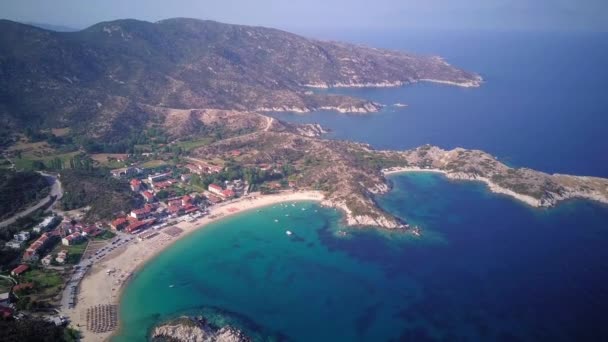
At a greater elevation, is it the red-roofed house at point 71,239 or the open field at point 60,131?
the open field at point 60,131

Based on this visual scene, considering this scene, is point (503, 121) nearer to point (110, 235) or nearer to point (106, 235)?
→ point (110, 235)

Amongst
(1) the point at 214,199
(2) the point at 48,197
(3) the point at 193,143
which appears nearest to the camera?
(2) the point at 48,197

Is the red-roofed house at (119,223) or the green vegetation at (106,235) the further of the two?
the red-roofed house at (119,223)

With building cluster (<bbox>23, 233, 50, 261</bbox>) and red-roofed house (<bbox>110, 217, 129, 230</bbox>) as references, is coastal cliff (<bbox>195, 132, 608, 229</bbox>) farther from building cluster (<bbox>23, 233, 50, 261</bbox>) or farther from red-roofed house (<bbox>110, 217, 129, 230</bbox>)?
building cluster (<bbox>23, 233, 50, 261</bbox>)

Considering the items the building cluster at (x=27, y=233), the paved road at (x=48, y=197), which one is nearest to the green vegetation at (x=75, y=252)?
the building cluster at (x=27, y=233)

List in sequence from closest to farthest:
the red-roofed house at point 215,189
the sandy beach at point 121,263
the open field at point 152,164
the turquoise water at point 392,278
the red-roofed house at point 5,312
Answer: the red-roofed house at point 5,312 < the turquoise water at point 392,278 < the sandy beach at point 121,263 < the red-roofed house at point 215,189 < the open field at point 152,164

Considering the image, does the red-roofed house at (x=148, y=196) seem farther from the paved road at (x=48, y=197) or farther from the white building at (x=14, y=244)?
the white building at (x=14, y=244)

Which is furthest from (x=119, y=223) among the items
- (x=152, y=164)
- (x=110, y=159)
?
(x=110, y=159)
